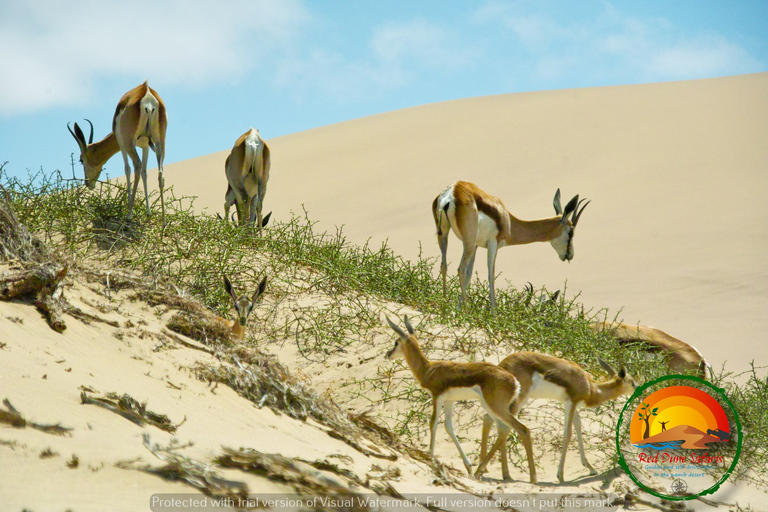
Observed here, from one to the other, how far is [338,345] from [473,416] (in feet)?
6.60

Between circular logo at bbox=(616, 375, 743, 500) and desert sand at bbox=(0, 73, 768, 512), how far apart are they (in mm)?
240

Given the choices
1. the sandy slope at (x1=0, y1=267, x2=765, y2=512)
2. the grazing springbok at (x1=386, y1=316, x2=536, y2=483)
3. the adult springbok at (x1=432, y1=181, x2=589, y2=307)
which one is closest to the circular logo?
the sandy slope at (x1=0, y1=267, x2=765, y2=512)

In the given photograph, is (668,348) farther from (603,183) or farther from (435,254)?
(603,183)

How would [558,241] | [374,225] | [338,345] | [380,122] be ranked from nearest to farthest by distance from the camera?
[338,345] < [558,241] < [374,225] < [380,122]

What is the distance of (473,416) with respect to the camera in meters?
6.49

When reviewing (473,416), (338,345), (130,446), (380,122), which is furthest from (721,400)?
(380,122)

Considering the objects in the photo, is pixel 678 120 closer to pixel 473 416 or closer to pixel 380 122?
pixel 380 122

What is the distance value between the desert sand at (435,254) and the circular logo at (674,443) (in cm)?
24

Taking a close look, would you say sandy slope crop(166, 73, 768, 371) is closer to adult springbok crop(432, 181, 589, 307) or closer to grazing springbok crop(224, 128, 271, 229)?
adult springbok crop(432, 181, 589, 307)

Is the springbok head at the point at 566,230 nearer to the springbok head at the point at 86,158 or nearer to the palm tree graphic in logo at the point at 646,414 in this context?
the palm tree graphic in logo at the point at 646,414

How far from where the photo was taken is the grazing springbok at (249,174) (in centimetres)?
1104

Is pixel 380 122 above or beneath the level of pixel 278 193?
above

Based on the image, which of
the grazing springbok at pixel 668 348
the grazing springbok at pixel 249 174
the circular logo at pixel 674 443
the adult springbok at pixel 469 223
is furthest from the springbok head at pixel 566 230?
the circular logo at pixel 674 443

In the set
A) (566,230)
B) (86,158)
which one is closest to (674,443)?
(566,230)
